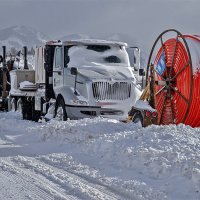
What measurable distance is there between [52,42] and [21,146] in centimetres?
660

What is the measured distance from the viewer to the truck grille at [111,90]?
15.1 metres

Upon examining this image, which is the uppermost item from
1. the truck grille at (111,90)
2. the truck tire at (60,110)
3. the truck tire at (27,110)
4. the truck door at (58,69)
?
the truck door at (58,69)

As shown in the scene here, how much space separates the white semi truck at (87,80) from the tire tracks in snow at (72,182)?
6640mm

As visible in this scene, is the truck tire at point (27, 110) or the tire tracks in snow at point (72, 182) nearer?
the tire tracks in snow at point (72, 182)

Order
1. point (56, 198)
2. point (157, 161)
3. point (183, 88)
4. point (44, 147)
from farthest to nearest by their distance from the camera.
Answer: point (183, 88) < point (44, 147) < point (157, 161) < point (56, 198)

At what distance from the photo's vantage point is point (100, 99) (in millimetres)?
15164

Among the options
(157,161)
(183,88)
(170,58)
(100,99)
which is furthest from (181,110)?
(157,161)

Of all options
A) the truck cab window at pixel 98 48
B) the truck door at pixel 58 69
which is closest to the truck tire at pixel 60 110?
the truck door at pixel 58 69

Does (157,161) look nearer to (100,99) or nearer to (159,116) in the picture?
(159,116)

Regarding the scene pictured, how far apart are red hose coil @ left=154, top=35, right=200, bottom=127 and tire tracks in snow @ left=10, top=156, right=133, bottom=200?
4.72m

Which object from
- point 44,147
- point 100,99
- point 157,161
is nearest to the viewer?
point 157,161

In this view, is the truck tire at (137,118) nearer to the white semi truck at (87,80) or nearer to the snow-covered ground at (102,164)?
the snow-covered ground at (102,164)

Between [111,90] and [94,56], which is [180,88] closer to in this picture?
[111,90]

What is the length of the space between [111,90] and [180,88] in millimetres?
3353
